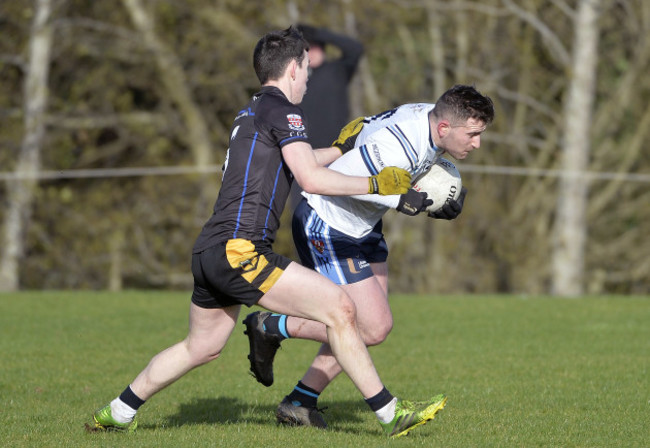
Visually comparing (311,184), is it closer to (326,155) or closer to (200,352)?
(326,155)

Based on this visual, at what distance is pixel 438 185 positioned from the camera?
5.84 m

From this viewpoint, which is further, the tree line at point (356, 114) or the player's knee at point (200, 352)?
the tree line at point (356, 114)

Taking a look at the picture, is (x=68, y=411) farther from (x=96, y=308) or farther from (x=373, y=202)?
(x=96, y=308)

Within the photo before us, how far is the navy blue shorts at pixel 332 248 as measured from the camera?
5.81 m

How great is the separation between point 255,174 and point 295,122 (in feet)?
1.10

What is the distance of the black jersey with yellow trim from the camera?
5.21 meters

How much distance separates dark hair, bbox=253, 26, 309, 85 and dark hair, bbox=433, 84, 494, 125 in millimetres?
836

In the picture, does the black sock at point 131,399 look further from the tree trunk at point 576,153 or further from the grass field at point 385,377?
the tree trunk at point 576,153

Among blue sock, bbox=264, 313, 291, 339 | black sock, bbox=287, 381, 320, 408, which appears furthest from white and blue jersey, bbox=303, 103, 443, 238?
black sock, bbox=287, 381, 320, 408

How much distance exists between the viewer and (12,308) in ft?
36.5

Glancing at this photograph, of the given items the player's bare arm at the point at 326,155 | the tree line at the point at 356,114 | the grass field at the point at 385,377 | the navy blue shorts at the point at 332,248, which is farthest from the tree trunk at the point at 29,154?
the player's bare arm at the point at 326,155

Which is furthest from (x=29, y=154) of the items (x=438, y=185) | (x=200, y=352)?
(x=438, y=185)

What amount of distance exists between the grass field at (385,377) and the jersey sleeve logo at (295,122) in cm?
162

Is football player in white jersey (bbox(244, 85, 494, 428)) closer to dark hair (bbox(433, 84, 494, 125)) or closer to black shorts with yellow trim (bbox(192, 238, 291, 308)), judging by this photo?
dark hair (bbox(433, 84, 494, 125))
